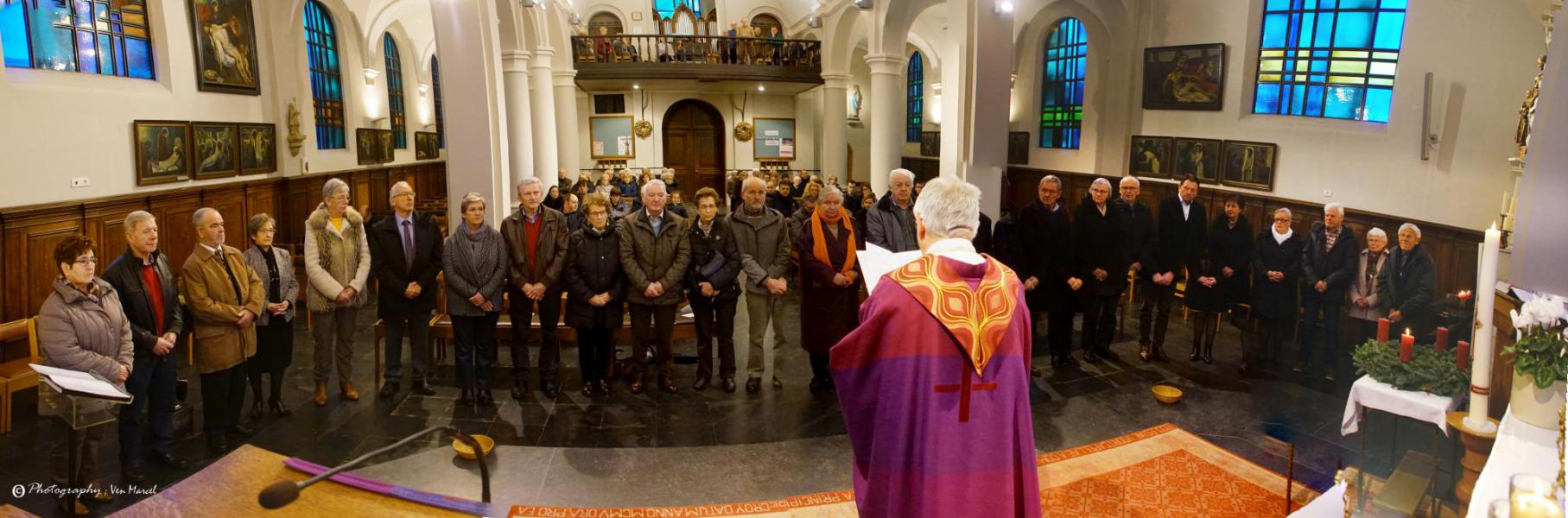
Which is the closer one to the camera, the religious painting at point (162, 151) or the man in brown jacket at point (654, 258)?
the man in brown jacket at point (654, 258)

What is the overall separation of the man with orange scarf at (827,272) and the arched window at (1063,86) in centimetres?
942

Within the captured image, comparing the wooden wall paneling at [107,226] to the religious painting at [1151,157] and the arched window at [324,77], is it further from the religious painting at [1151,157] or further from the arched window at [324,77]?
the religious painting at [1151,157]

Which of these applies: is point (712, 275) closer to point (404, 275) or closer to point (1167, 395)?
point (404, 275)

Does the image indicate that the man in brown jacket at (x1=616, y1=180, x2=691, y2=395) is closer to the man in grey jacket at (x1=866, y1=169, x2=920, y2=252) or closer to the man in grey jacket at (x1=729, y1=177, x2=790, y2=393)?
the man in grey jacket at (x1=729, y1=177, x2=790, y2=393)

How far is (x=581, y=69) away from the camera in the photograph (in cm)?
1877

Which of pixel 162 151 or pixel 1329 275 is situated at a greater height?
pixel 162 151

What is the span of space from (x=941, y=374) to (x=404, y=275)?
15.2ft

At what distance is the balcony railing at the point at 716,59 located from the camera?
61.5 feet

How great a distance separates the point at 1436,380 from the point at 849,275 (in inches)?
133

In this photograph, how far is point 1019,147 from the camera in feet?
53.0

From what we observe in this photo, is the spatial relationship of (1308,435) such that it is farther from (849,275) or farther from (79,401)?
(79,401)

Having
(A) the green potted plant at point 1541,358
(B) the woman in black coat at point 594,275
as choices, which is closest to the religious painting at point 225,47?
(B) the woman in black coat at point 594,275

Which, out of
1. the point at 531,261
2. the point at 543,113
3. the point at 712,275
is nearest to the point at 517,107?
the point at 543,113

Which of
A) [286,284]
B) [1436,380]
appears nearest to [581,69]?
[286,284]
